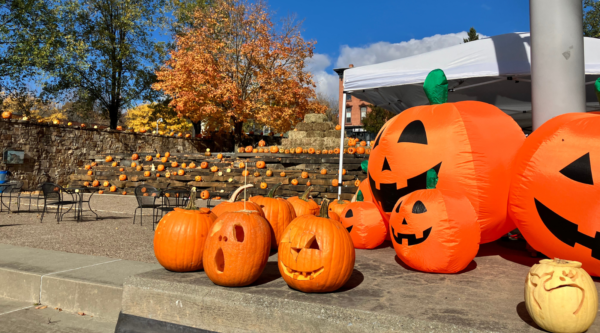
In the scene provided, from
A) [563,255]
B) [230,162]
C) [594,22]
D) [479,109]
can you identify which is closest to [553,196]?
[563,255]

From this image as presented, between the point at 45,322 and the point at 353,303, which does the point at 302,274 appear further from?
the point at 45,322

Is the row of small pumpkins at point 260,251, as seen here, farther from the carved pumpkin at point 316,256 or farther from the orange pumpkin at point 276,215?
the orange pumpkin at point 276,215

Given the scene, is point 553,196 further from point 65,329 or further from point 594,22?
point 594,22

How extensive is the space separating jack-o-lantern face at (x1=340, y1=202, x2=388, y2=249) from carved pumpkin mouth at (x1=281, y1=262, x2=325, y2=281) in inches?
60.7

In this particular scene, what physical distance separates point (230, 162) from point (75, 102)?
14.8 metres

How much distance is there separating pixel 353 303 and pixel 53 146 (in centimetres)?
1536

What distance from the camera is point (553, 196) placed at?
9.27 ft

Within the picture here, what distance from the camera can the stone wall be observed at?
43.5 ft

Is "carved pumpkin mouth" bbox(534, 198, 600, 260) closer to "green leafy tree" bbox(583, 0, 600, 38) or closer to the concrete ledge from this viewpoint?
the concrete ledge

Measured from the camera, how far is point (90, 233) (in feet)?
22.5

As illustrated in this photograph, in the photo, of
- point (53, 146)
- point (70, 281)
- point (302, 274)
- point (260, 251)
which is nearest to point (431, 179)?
point (302, 274)

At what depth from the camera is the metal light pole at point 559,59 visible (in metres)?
3.83

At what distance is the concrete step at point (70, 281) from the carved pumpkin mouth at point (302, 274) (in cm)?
170

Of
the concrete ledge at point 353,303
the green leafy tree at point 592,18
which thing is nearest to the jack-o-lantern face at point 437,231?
the concrete ledge at point 353,303
